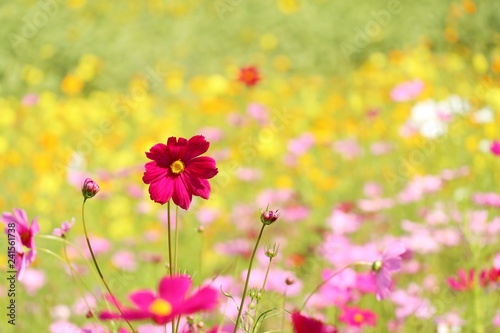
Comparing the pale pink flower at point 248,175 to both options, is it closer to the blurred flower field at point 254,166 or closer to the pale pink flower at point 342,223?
the blurred flower field at point 254,166

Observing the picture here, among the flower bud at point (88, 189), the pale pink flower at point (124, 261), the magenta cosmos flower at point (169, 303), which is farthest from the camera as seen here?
the pale pink flower at point (124, 261)

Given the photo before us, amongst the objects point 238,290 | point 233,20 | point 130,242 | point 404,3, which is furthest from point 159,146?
point 404,3

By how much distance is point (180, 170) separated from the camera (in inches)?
35.6

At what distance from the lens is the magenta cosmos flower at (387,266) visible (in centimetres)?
101

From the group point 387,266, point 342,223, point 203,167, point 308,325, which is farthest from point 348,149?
point 308,325

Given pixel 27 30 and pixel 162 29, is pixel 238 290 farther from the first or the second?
pixel 162 29

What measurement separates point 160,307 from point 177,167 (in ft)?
0.77

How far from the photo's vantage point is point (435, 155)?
11.6 feet

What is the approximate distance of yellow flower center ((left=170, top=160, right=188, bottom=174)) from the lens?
0.90 metres

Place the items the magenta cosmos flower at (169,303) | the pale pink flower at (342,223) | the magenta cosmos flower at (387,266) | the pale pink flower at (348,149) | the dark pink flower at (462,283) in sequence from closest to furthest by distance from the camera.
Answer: the magenta cosmos flower at (169,303)
the magenta cosmos flower at (387,266)
the dark pink flower at (462,283)
the pale pink flower at (342,223)
the pale pink flower at (348,149)

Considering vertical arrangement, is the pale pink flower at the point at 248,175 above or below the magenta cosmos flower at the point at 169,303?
above

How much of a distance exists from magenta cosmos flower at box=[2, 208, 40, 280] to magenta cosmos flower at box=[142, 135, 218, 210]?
7.2 inches

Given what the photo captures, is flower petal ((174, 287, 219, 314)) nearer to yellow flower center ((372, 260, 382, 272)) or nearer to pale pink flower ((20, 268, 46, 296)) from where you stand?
yellow flower center ((372, 260, 382, 272))

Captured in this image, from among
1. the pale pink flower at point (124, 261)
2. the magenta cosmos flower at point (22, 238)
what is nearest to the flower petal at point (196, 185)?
the magenta cosmos flower at point (22, 238)
